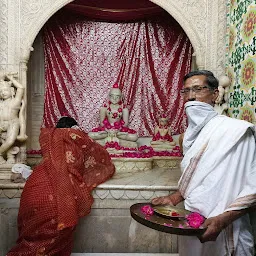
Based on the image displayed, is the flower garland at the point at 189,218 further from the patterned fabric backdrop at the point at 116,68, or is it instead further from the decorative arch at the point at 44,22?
the patterned fabric backdrop at the point at 116,68

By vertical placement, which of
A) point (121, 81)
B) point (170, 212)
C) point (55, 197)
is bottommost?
point (55, 197)

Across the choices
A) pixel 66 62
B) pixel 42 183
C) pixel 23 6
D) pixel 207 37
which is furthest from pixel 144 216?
pixel 66 62

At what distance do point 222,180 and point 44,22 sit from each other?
3494 millimetres

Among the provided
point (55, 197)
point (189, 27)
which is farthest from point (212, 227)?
point (189, 27)

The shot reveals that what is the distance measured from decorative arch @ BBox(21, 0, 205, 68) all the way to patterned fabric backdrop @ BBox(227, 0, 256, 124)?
1.36ft

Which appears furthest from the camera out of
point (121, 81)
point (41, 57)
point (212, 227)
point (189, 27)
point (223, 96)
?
point (121, 81)

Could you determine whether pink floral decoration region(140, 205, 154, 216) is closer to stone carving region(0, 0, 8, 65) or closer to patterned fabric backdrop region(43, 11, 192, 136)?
stone carving region(0, 0, 8, 65)

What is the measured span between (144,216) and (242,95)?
7.31ft

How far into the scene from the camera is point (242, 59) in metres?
3.67

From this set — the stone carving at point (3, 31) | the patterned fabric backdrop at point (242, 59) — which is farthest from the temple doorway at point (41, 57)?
the patterned fabric backdrop at point (242, 59)

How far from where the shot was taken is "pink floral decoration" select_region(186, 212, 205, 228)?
1694 mm

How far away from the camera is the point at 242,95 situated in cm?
358

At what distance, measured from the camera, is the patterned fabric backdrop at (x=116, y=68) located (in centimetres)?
545

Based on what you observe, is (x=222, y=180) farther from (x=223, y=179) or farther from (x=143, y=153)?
(x=143, y=153)
